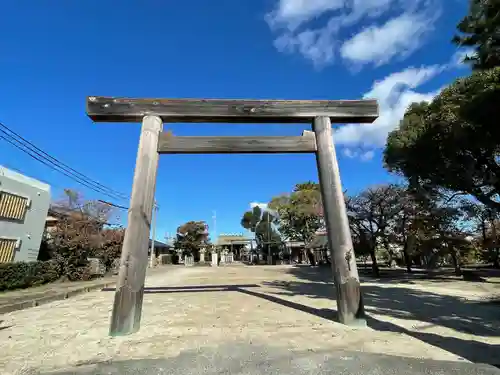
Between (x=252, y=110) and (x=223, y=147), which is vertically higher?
(x=252, y=110)

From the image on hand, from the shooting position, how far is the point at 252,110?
604 centimetres

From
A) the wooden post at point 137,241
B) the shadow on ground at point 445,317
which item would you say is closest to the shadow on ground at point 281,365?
the shadow on ground at point 445,317

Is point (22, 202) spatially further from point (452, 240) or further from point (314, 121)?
point (452, 240)

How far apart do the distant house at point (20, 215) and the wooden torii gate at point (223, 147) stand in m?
11.4

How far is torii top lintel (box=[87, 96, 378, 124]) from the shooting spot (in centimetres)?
584

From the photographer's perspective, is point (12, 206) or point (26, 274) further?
point (12, 206)

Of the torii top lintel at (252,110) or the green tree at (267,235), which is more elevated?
the green tree at (267,235)

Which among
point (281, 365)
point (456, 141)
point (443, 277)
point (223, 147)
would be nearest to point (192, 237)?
point (443, 277)

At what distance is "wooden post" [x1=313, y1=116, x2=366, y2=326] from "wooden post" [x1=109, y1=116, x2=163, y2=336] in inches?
120

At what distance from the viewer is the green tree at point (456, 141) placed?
880cm

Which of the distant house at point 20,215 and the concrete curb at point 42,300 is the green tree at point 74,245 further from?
the concrete curb at point 42,300

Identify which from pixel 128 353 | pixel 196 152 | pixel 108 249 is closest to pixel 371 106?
pixel 196 152

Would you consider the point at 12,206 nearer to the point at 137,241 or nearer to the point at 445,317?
the point at 137,241

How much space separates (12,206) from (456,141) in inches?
724
